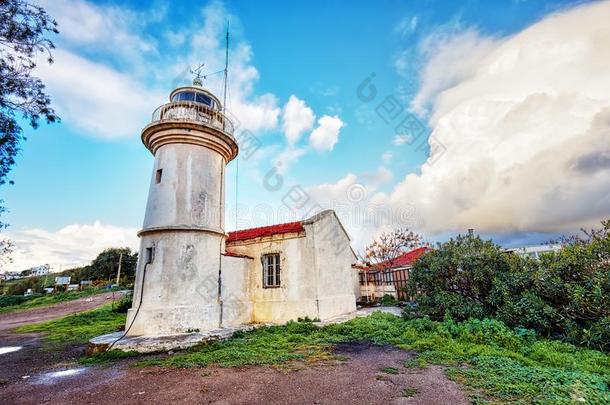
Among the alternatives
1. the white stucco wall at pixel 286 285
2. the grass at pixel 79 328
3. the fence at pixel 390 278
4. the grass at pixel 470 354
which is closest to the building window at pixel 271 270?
the white stucco wall at pixel 286 285

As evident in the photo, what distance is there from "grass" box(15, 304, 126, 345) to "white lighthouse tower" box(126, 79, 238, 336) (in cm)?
382

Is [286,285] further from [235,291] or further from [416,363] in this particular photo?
[416,363]

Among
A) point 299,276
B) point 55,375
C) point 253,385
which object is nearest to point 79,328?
point 55,375

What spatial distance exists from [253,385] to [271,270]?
7041 mm

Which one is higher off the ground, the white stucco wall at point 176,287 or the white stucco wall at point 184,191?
the white stucco wall at point 184,191

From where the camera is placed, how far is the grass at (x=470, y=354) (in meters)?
4.09

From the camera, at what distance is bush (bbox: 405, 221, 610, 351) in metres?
6.23

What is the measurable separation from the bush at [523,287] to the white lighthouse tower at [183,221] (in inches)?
286

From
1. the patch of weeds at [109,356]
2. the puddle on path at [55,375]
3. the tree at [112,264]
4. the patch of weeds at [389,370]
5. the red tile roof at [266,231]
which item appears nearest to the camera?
the patch of weeds at [389,370]

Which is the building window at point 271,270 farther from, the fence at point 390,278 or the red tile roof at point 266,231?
the fence at point 390,278

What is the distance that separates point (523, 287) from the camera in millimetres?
7637

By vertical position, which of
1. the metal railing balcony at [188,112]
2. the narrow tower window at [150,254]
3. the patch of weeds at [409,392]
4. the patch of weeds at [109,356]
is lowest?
the patch of weeds at [409,392]

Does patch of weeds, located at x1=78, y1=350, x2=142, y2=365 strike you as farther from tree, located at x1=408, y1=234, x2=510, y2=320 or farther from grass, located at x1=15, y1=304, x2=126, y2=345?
tree, located at x1=408, y1=234, x2=510, y2=320

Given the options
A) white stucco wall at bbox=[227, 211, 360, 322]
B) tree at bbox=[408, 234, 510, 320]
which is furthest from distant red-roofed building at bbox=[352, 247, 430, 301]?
tree at bbox=[408, 234, 510, 320]
